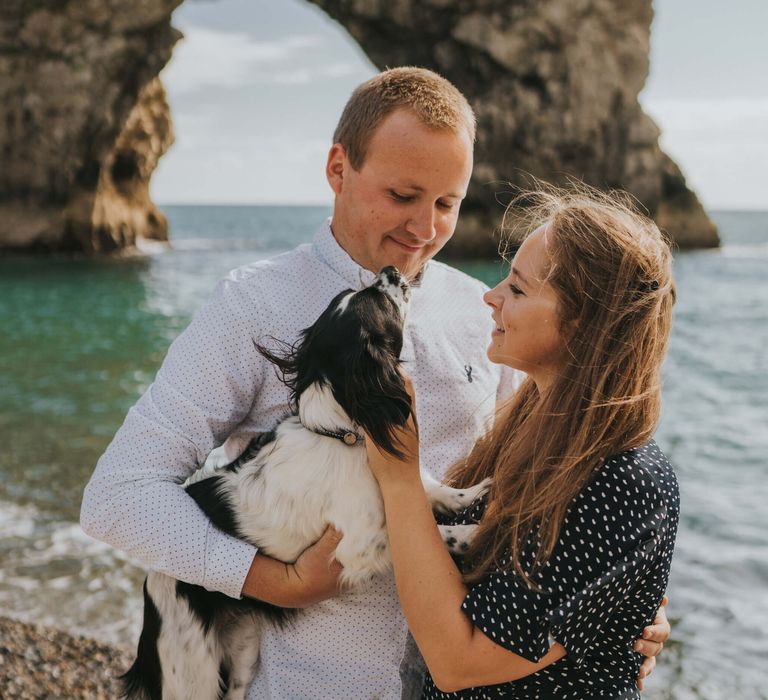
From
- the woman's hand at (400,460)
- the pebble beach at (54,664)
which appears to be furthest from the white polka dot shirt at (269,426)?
the pebble beach at (54,664)

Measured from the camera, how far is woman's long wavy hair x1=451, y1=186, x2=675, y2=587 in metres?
A: 1.78

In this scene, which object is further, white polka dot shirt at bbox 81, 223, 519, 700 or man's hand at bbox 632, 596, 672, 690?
white polka dot shirt at bbox 81, 223, 519, 700

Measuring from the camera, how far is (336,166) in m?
2.48

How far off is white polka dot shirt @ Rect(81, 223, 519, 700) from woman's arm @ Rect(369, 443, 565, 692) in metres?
0.43

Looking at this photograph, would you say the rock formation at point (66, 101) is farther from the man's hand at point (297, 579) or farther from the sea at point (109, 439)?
the man's hand at point (297, 579)

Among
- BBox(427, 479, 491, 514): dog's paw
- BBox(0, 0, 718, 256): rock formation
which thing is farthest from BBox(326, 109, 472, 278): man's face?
BBox(0, 0, 718, 256): rock formation

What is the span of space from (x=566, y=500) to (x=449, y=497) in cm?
69

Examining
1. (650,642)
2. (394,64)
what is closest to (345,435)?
(650,642)

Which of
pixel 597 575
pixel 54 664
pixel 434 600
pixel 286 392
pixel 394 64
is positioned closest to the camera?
pixel 597 575

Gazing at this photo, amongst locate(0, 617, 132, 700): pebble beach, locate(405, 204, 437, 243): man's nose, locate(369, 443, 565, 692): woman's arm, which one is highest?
locate(405, 204, 437, 243): man's nose

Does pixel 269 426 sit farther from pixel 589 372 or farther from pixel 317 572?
pixel 589 372

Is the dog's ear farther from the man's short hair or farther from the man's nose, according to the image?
the man's short hair

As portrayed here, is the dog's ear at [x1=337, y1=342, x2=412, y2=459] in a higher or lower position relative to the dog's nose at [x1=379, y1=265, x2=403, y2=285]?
lower

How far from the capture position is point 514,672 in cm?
173
